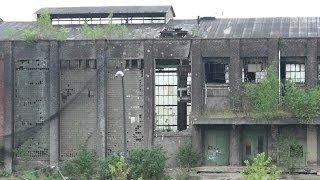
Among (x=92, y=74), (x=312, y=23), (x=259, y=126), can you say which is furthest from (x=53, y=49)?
(x=312, y=23)

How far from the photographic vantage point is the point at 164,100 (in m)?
39.4

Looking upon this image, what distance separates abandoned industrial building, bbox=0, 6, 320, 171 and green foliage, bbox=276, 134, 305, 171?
2.31ft

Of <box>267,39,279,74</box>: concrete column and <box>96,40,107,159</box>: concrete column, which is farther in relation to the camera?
<box>96,40,107,159</box>: concrete column

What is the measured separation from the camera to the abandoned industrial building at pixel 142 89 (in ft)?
123

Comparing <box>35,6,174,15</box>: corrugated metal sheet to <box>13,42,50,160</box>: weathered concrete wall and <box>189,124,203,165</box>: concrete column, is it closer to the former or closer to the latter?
<box>13,42,50,160</box>: weathered concrete wall

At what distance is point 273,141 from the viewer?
3700cm

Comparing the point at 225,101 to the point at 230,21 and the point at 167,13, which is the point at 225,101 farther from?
the point at 167,13

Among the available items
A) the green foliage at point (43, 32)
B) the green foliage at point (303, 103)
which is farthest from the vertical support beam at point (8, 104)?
the green foliage at point (303, 103)

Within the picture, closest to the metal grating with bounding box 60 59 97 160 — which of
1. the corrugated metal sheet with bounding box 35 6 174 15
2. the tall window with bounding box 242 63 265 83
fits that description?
the corrugated metal sheet with bounding box 35 6 174 15

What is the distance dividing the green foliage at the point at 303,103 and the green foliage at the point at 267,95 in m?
0.68

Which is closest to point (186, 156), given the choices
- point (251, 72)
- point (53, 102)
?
point (251, 72)

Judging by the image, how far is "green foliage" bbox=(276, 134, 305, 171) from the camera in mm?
36188

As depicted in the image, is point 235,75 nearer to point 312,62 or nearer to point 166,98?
point 312,62

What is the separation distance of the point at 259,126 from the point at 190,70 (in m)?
4.95
